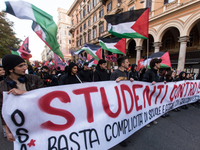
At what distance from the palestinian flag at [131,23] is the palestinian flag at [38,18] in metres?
2.01

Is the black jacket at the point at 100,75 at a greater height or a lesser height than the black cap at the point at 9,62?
lesser

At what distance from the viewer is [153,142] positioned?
2.12 m

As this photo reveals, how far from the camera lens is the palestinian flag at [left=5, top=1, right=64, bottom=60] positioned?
5.88ft

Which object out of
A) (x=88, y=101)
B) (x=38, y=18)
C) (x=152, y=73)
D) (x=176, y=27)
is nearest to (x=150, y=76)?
(x=152, y=73)

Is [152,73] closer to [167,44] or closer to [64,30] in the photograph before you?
[167,44]

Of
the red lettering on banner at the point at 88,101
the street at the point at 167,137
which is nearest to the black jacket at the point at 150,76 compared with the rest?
the street at the point at 167,137

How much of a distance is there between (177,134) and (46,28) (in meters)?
4.04

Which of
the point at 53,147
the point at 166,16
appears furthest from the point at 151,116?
the point at 166,16

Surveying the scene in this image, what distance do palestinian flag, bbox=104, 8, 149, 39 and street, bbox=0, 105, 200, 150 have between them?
279 cm

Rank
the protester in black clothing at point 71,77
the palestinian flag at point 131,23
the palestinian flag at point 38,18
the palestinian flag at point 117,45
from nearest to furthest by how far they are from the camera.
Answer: the palestinian flag at point 38,18
the protester in black clothing at point 71,77
the palestinian flag at point 131,23
the palestinian flag at point 117,45

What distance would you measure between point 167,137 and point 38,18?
402cm

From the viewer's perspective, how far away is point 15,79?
4.45 feet

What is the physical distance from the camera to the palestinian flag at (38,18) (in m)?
1.79

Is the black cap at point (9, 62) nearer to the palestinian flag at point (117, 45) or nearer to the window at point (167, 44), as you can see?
the palestinian flag at point (117, 45)
